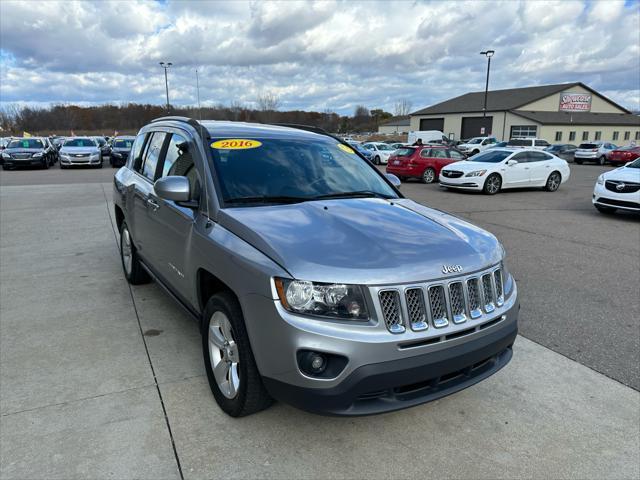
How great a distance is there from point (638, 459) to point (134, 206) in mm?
4672

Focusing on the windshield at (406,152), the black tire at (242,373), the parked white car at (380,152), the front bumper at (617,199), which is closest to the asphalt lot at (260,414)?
the black tire at (242,373)

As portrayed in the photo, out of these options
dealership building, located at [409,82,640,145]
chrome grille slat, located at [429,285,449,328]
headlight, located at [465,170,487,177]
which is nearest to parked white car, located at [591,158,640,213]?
headlight, located at [465,170,487,177]

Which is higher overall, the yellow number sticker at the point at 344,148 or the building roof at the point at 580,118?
the building roof at the point at 580,118

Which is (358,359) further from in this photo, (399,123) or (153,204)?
(399,123)

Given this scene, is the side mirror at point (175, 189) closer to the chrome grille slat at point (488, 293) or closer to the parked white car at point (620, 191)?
the chrome grille slat at point (488, 293)

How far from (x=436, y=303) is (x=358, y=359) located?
54 centimetres

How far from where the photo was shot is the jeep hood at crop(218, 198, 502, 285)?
2432 millimetres

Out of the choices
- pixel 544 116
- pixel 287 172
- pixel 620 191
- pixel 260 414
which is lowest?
pixel 260 414

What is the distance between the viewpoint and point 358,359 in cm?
232

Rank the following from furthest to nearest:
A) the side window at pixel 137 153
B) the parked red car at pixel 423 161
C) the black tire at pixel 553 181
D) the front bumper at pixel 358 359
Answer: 1. the parked red car at pixel 423 161
2. the black tire at pixel 553 181
3. the side window at pixel 137 153
4. the front bumper at pixel 358 359

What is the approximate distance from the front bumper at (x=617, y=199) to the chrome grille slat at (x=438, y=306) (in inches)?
404

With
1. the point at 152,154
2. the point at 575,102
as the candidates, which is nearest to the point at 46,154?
the point at 152,154

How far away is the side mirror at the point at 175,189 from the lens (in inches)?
125

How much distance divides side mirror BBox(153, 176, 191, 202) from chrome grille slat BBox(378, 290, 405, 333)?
1589 millimetres
